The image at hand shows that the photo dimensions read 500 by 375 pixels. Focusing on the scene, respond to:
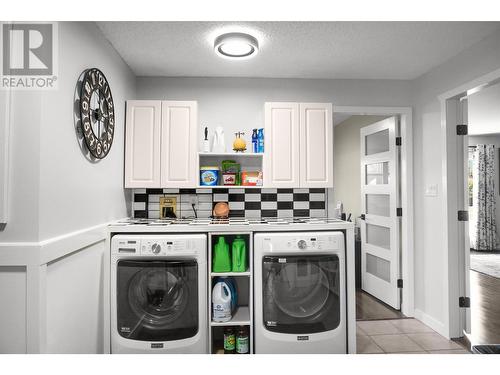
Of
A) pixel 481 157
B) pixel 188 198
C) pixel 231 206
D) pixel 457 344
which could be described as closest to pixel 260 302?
pixel 231 206

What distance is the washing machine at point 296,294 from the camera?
84.9 inches

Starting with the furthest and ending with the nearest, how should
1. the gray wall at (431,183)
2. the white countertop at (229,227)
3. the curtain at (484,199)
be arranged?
the curtain at (484,199) → the gray wall at (431,183) → the white countertop at (229,227)

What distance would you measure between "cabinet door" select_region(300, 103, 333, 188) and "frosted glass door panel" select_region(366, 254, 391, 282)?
136cm

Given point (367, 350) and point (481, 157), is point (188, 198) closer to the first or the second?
point (367, 350)

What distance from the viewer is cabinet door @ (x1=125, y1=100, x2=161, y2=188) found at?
2562mm

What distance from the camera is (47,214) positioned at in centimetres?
145

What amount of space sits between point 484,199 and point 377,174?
4.27 m

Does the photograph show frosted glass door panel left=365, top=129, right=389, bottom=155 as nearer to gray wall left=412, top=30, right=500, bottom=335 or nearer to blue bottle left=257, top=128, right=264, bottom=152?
gray wall left=412, top=30, right=500, bottom=335

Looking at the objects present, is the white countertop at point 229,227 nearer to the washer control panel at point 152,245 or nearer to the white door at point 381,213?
the washer control panel at point 152,245

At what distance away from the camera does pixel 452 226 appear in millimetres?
2561

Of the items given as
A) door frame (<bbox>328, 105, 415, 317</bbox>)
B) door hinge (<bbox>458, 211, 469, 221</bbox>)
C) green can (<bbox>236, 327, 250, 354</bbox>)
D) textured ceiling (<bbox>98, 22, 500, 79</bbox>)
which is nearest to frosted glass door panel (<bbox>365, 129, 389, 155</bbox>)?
door frame (<bbox>328, 105, 415, 317</bbox>)

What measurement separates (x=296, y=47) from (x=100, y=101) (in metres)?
1.48

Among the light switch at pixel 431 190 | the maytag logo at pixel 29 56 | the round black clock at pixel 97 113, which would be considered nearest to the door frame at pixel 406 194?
the light switch at pixel 431 190

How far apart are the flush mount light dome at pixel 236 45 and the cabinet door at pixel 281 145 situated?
0.50 metres
